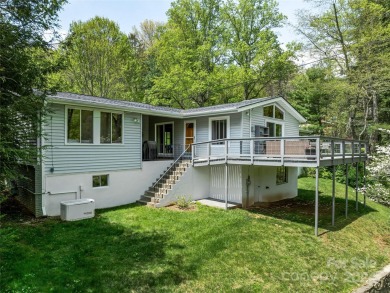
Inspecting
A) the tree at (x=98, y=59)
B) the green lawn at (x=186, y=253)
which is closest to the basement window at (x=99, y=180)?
the green lawn at (x=186, y=253)

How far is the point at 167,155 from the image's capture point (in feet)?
49.9

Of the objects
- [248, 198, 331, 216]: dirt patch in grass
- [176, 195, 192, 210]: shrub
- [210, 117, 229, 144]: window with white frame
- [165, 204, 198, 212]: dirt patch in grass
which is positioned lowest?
[248, 198, 331, 216]: dirt patch in grass

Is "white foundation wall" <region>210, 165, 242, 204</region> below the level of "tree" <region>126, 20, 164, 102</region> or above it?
below

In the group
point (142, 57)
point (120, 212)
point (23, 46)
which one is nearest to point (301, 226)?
point (120, 212)

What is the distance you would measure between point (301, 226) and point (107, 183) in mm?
7780

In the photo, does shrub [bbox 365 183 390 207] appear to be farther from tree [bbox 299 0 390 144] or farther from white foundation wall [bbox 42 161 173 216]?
white foundation wall [bbox 42 161 173 216]

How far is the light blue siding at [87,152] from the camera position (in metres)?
9.21

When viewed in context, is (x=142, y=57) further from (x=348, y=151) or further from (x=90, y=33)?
(x=348, y=151)

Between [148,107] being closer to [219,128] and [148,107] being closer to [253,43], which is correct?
[219,128]

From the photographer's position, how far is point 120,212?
1005 cm

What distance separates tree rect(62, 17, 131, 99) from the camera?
20.7 m

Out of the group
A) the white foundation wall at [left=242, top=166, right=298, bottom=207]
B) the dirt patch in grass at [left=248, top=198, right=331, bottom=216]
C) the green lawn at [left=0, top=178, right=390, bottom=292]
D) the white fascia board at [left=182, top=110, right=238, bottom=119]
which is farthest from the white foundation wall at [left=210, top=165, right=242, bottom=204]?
the white fascia board at [left=182, top=110, right=238, bottom=119]

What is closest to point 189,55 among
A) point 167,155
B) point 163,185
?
point 167,155

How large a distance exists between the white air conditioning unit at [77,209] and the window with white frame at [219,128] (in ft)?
22.0
